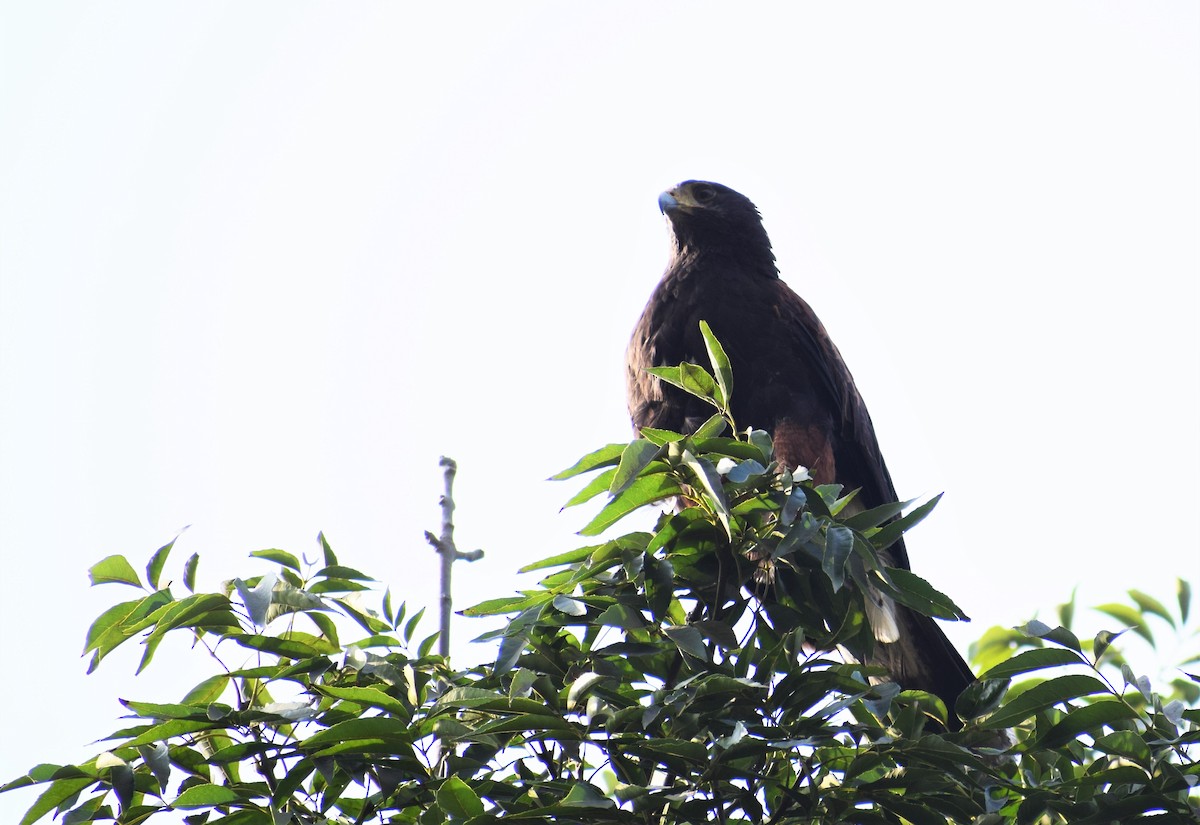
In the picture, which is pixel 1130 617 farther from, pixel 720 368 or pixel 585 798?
pixel 585 798

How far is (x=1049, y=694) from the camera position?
7.10 feet

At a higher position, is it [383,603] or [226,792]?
[383,603]

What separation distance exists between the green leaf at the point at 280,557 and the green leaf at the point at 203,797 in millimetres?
485

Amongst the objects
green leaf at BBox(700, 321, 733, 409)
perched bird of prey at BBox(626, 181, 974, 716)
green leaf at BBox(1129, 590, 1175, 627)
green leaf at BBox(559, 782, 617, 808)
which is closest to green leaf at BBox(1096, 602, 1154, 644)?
green leaf at BBox(1129, 590, 1175, 627)

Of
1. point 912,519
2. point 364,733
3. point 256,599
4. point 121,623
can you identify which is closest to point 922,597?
point 912,519

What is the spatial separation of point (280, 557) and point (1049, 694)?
1.42 m

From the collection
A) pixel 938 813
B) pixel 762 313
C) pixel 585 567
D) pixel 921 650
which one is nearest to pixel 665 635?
pixel 585 567

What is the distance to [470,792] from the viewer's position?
→ 76.4 inches

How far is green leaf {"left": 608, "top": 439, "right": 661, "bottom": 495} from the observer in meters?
2.13

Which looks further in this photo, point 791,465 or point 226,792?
point 791,465

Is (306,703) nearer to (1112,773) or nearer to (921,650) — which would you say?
(1112,773)

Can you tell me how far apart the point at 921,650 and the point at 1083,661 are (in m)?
1.72

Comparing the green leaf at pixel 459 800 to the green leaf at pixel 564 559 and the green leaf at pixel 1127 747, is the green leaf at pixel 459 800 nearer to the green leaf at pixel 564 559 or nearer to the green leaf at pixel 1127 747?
the green leaf at pixel 564 559

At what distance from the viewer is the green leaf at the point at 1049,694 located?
2.15 m
